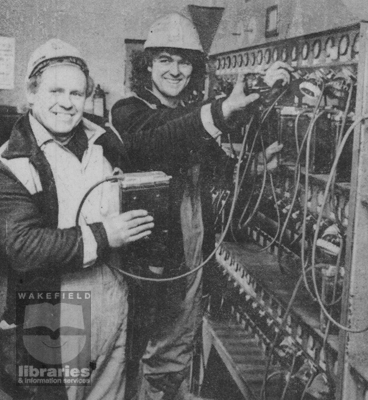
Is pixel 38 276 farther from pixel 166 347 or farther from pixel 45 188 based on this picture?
pixel 166 347

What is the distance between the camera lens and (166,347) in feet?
8.09

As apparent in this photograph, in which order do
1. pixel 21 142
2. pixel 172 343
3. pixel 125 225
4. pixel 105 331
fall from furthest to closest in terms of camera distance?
pixel 172 343
pixel 105 331
pixel 125 225
pixel 21 142

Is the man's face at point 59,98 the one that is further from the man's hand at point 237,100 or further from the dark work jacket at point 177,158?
the man's hand at point 237,100

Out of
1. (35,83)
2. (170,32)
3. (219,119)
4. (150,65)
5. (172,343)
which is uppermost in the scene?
(170,32)

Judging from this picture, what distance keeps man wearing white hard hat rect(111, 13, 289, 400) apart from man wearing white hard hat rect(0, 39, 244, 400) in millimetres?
92

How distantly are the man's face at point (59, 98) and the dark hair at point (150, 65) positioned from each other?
0.27m

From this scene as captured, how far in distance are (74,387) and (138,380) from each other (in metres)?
0.32

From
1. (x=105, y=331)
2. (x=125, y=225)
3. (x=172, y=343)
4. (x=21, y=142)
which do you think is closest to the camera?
(x=21, y=142)

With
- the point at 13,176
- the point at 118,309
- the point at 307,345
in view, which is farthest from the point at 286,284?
the point at 13,176

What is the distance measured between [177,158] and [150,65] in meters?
0.38

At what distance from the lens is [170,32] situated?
2.18m

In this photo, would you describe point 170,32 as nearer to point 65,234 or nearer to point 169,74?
point 169,74

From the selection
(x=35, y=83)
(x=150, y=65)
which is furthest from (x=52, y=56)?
(x=150, y=65)

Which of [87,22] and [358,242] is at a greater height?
[87,22]
